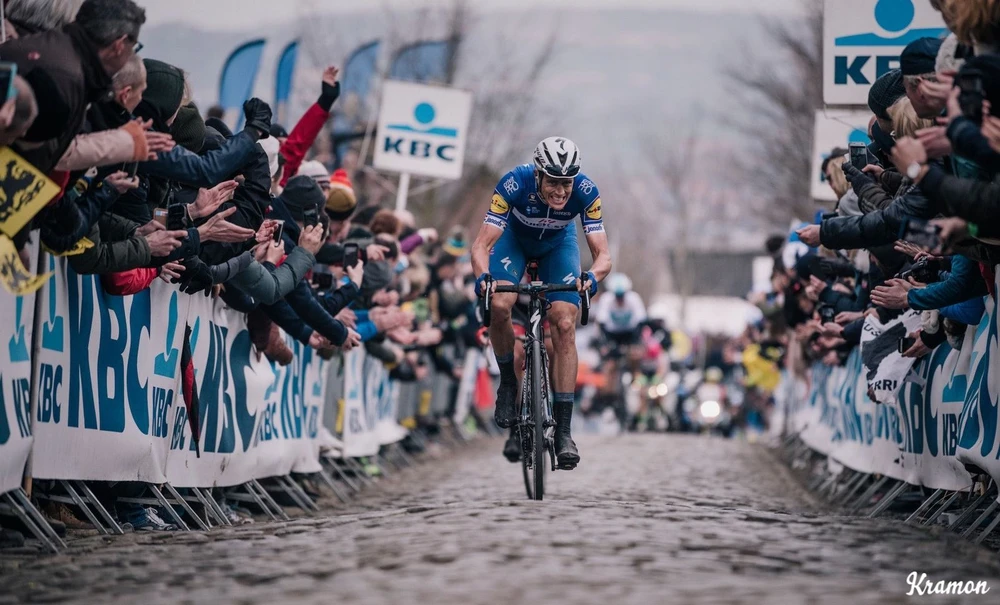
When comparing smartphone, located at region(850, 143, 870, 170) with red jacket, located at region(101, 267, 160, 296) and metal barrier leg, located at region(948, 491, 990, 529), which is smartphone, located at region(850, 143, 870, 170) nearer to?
metal barrier leg, located at region(948, 491, 990, 529)

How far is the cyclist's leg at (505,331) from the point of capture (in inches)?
448

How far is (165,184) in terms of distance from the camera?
8.91m

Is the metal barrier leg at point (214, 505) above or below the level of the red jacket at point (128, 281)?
below

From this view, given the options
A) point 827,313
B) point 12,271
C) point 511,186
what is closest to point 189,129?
point 12,271

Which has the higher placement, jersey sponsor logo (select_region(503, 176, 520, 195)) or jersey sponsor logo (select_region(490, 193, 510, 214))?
jersey sponsor logo (select_region(503, 176, 520, 195))

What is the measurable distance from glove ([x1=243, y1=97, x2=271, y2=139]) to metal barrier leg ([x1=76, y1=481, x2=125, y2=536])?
2.27m

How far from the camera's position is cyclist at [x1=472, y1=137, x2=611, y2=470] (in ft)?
36.0

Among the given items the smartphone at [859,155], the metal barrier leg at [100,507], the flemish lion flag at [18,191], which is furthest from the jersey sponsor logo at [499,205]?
the flemish lion flag at [18,191]

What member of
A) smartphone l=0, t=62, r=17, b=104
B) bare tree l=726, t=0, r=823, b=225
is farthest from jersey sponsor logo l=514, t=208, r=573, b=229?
bare tree l=726, t=0, r=823, b=225

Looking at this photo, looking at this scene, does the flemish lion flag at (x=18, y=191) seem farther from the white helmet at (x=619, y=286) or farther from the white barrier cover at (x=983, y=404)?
the white helmet at (x=619, y=286)

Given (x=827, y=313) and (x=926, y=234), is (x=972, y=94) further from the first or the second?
(x=827, y=313)

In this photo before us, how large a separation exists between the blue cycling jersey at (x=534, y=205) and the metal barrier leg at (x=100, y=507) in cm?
380

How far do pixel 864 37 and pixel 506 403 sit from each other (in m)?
5.30

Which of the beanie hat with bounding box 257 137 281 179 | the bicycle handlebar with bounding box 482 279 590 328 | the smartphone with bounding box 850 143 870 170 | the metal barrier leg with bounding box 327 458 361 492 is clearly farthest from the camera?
the metal barrier leg with bounding box 327 458 361 492
